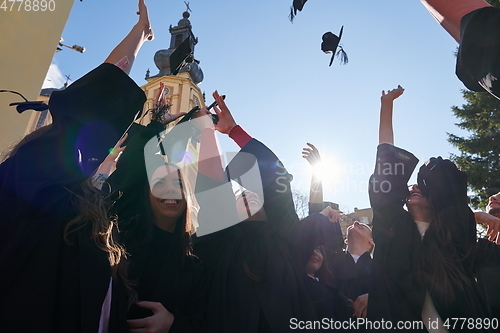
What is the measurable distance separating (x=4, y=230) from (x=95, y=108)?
0.56 meters

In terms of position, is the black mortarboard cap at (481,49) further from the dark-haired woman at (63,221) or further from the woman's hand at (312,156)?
the woman's hand at (312,156)

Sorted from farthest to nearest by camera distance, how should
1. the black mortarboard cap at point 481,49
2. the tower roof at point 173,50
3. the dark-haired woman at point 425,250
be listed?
1. the tower roof at point 173,50
2. the dark-haired woman at point 425,250
3. the black mortarboard cap at point 481,49

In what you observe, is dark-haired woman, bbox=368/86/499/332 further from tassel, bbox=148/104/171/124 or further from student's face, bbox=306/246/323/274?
tassel, bbox=148/104/171/124

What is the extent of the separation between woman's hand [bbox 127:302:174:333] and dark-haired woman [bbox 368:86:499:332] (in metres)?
1.18

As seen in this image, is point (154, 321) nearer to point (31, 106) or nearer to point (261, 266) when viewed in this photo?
point (261, 266)

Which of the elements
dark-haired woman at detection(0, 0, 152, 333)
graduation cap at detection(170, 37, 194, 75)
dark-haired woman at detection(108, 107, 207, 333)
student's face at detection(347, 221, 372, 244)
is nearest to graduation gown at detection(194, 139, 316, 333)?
dark-haired woman at detection(108, 107, 207, 333)

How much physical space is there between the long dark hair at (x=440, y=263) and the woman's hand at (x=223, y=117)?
1582 millimetres

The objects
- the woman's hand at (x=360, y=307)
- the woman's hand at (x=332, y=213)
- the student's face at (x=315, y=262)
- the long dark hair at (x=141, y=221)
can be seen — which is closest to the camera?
the long dark hair at (x=141, y=221)

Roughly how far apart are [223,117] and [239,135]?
25cm

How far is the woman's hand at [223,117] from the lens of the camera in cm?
259

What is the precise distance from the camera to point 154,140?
86.1 inches

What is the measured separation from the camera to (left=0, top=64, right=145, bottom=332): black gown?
1.04 m

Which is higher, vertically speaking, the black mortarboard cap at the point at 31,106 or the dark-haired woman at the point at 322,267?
the black mortarboard cap at the point at 31,106

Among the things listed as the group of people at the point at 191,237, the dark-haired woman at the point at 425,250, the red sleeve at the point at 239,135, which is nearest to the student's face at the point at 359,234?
the group of people at the point at 191,237
